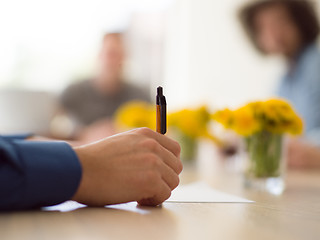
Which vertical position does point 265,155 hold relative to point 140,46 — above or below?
below

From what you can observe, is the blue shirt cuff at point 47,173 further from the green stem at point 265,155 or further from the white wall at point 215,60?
the white wall at point 215,60

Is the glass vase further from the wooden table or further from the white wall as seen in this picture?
the white wall

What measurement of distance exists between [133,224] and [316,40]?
2684 mm

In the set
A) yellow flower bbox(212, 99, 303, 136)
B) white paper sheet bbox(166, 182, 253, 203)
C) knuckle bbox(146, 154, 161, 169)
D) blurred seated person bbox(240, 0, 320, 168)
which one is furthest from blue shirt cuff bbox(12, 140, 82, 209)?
blurred seated person bbox(240, 0, 320, 168)

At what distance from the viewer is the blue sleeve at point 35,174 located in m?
0.54

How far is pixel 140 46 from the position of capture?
14.4ft

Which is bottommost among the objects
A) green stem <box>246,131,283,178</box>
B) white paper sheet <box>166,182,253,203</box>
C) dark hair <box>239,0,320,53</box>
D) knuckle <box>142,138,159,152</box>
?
white paper sheet <box>166,182,253,203</box>

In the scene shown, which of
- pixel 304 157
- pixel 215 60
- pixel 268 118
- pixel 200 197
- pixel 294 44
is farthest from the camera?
pixel 215 60

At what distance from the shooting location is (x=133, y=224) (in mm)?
522

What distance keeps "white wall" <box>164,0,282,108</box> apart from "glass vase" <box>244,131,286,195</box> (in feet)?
8.21

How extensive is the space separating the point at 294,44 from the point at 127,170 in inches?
100

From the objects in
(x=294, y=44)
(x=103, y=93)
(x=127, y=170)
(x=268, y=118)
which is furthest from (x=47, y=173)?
(x=103, y=93)

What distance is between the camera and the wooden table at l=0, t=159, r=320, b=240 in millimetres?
469

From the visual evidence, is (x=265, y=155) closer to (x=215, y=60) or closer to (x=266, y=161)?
(x=266, y=161)
